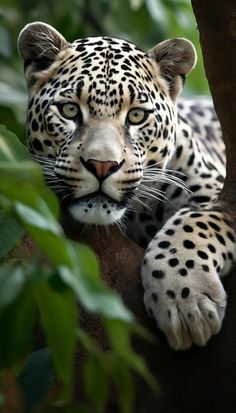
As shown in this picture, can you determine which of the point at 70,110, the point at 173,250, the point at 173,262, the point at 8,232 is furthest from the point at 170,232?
the point at 8,232

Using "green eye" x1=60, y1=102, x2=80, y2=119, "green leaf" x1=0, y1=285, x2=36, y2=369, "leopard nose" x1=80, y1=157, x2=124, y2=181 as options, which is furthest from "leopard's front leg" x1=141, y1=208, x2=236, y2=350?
"green leaf" x1=0, y1=285, x2=36, y2=369

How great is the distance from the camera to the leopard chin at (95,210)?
4227 millimetres

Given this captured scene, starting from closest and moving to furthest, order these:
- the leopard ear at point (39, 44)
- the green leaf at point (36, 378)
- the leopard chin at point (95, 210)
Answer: the green leaf at point (36, 378) < the leopard chin at point (95, 210) < the leopard ear at point (39, 44)

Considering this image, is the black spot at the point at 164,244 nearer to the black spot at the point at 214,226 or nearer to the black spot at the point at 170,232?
the black spot at the point at 170,232

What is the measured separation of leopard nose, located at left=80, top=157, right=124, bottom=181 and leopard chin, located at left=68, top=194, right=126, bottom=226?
108 millimetres

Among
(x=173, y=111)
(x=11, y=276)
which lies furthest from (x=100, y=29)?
(x=11, y=276)

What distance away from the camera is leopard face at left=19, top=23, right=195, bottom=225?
4262mm

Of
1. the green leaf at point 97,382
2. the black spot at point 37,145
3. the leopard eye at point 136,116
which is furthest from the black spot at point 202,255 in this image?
the green leaf at point 97,382

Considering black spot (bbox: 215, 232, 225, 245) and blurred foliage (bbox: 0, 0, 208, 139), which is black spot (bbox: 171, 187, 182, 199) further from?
blurred foliage (bbox: 0, 0, 208, 139)

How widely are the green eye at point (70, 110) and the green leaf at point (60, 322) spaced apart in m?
2.32

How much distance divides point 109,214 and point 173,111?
0.97 metres

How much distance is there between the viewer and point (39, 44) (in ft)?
16.3

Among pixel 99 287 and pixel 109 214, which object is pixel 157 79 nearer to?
pixel 109 214

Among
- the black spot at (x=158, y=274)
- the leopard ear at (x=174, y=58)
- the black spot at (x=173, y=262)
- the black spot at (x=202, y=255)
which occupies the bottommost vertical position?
the black spot at (x=158, y=274)
